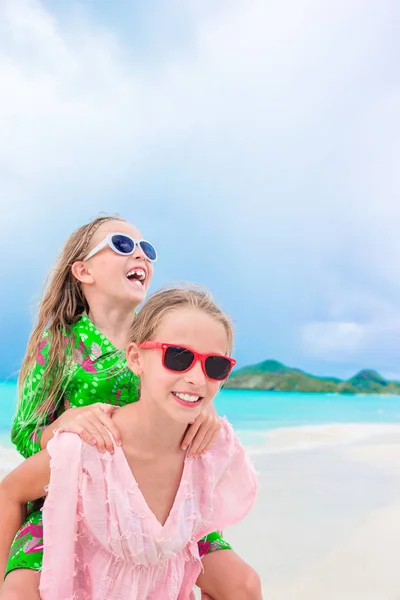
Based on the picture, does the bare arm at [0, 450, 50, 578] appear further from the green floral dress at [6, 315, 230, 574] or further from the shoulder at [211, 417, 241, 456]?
the shoulder at [211, 417, 241, 456]

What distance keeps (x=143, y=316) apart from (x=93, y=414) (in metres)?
0.35

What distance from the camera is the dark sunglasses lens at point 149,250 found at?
2.79 meters

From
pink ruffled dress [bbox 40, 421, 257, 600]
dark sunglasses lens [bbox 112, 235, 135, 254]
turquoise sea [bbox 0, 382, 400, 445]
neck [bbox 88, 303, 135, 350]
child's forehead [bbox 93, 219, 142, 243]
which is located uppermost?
turquoise sea [bbox 0, 382, 400, 445]

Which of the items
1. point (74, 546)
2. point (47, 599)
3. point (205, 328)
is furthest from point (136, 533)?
point (205, 328)

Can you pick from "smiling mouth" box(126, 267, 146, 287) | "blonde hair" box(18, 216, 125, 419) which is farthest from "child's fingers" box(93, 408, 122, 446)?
"smiling mouth" box(126, 267, 146, 287)

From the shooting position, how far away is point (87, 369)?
8.36 ft

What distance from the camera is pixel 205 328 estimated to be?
Result: 1.99 metres

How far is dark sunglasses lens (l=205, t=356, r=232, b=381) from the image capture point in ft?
6.39

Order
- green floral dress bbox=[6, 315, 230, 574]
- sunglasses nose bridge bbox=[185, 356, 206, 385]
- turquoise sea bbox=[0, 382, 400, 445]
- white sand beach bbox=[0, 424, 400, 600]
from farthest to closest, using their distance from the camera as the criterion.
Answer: turquoise sea bbox=[0, 382, 400, 445], white sand beach bbox=[0, 424, 400, 600], green floral dress bbox=[6, 315, 230, 574], sunglasses nose bridge bbox=[185, 356, 206, 385]

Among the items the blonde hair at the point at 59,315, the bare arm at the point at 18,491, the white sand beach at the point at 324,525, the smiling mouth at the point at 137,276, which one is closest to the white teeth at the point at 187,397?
the bare arm at the point at 18,491

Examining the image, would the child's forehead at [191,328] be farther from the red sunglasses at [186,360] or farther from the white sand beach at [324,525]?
the white sand beach at [324,525]

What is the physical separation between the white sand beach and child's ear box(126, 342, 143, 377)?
195 centimetres

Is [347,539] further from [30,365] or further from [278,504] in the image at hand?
[30,365]

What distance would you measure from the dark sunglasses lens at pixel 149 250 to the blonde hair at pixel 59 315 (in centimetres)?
23
